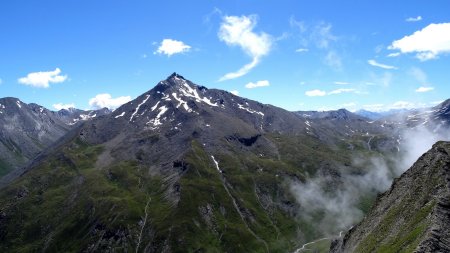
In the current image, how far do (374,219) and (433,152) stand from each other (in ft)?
74.8

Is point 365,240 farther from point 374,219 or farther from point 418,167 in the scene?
point 418,167

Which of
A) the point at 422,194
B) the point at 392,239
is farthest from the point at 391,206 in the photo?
the point at 392,239

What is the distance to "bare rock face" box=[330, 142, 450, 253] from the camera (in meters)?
78.0

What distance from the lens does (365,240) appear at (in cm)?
10694

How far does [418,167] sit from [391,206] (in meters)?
12.7

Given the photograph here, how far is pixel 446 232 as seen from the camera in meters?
76.9

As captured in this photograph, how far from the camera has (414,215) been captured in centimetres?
9394

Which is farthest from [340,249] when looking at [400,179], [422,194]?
[422,194]

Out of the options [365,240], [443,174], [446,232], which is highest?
[443,174]

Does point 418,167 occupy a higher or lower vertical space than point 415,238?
higher

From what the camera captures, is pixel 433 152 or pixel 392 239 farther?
pixel 433 152

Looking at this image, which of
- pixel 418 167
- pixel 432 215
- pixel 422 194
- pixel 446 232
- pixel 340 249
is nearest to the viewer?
pixel 446 232

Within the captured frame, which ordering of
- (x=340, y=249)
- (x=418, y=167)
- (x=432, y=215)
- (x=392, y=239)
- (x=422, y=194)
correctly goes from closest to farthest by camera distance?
(x=432, y=215) → (x=392, y=239) → (x=422, y=194) → (x=418, y=167) → (x=340, y=249)

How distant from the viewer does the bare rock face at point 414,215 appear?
78.0 meters
